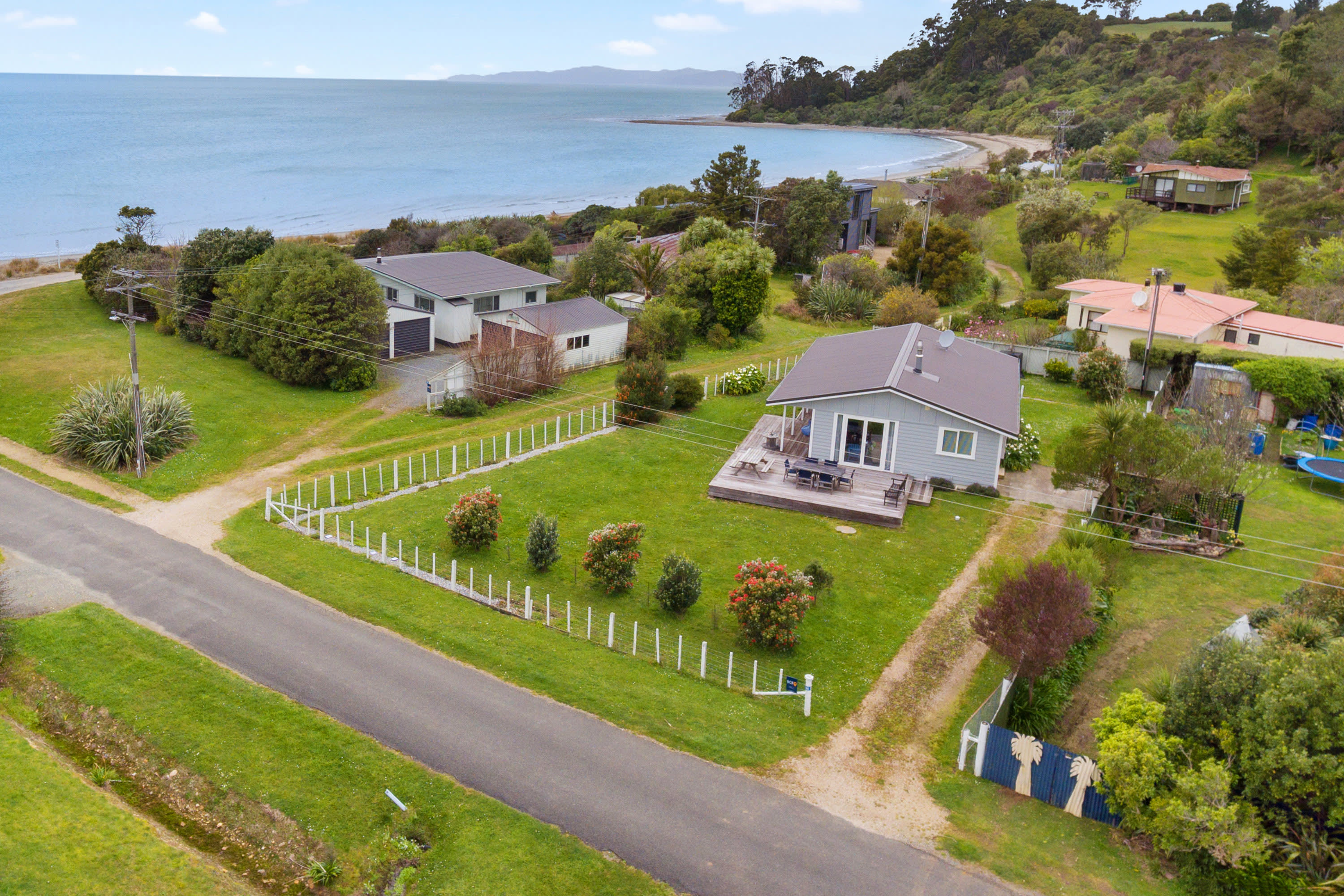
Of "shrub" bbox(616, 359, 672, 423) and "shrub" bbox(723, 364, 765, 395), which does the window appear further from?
"shrub" bbox(723, 364, 765, 395)

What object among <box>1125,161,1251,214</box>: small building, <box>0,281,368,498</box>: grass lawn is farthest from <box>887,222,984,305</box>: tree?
<box>0,281,368,498</box>: grass lawn

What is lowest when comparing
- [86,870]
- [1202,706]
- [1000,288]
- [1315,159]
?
[86,870]

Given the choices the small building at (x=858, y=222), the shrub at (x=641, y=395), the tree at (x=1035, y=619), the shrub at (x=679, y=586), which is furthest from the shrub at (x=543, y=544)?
the small building at (x=858, y=222)

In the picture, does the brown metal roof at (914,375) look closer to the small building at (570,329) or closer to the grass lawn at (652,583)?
the grass lawn at (652,583)

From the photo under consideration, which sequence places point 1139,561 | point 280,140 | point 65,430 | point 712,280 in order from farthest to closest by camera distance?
point 280,140 → point 712,280 → point 65,430 → point 1139,561

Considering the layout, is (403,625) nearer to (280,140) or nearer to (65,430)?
(65,430)

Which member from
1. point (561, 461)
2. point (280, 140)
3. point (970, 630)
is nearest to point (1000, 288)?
point (561, 461)
